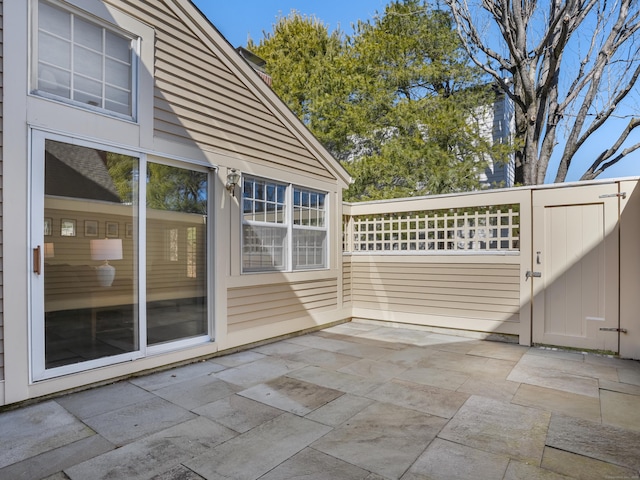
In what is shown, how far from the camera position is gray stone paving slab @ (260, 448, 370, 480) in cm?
194

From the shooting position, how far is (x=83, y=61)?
3203 millimetres

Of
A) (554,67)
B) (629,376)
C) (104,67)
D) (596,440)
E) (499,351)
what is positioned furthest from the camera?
(554,67)

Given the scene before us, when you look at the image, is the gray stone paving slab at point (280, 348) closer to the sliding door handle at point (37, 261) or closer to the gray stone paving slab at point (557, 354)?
the sliding door handle at point (37, 261)

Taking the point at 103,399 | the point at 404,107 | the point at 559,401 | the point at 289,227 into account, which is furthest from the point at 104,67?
the point at 404,107

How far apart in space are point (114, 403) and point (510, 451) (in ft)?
9.18

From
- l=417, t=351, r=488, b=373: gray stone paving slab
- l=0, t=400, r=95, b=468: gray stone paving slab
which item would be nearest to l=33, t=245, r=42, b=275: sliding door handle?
l=0, t=400, r=95, b=468: gray stone paving slab

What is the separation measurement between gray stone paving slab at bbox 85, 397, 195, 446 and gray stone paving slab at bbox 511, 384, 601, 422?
Answer: 2617 millimetres

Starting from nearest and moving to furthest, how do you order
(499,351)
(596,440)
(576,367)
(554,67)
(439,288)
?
(596,440), (576,367), (499,351), (439,288), (554,67)

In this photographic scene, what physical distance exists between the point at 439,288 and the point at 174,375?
3.79 meters

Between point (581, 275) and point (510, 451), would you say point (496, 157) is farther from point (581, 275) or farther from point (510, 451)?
point (510, 451)

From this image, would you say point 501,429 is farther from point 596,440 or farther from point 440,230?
point 440,230

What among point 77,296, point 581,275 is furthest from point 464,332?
point 77,296

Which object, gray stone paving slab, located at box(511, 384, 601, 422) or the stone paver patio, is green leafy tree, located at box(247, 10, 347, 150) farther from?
gray stone paving slab, located at box(511, 384, 601, 422)

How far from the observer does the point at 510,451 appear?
7.22ft
